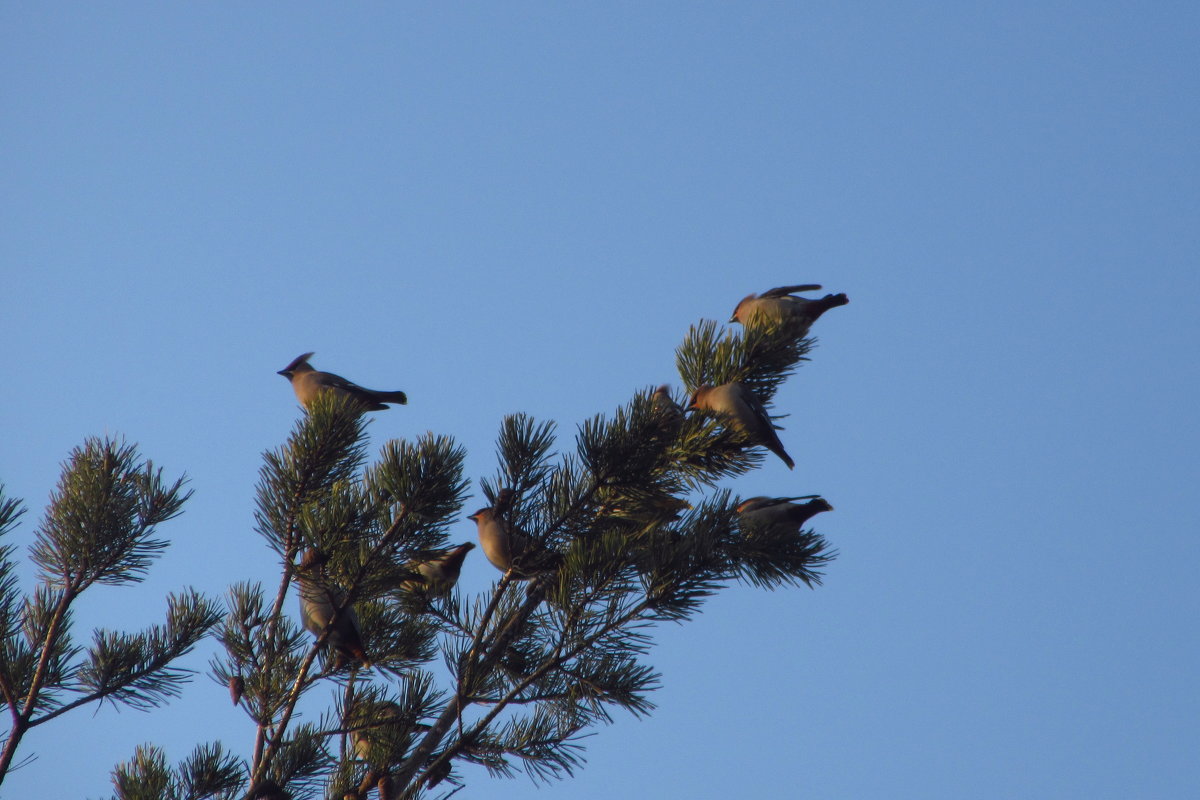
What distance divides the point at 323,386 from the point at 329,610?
1.57 metres

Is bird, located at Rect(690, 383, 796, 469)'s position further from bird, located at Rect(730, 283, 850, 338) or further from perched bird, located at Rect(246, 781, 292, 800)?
perched bird, located at Rect(246, 781, 292, 800)

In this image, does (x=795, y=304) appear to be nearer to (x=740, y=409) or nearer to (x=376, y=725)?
(x=740, y=409)

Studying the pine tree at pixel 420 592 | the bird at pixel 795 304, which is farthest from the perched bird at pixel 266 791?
the bird at pixel 795 304

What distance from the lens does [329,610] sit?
3352mm

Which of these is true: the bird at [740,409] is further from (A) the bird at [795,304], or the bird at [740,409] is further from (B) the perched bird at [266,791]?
(B) the perched bird at [266,791]

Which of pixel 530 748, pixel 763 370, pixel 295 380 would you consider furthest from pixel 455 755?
pixel 295 380

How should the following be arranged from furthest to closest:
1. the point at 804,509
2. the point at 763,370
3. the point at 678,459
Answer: the point at 804,509 → the point at 763,370 → the point at 678,459

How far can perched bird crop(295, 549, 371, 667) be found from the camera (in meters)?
2.83

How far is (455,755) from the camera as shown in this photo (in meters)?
2.78

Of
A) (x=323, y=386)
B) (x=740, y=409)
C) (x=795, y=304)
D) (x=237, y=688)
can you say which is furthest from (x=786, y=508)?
(x=323, y=386)

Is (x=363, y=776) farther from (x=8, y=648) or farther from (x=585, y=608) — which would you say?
(x=8, y=648)

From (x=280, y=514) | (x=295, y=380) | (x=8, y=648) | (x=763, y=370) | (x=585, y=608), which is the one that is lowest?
(x=585, y=608)

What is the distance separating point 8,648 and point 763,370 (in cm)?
239

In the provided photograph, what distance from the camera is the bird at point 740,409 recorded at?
10.5ft
